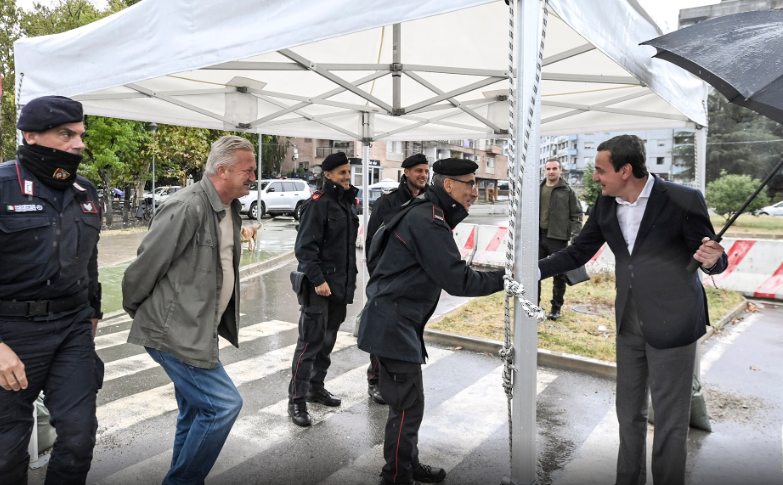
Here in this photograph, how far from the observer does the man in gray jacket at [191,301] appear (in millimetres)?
2717

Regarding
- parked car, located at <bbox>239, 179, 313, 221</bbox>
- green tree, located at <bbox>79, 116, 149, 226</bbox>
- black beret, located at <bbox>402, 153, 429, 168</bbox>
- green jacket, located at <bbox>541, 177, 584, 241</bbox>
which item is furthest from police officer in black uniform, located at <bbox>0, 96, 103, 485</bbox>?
parked car, located at <bbox>239, 179, 313, 221</bbox>

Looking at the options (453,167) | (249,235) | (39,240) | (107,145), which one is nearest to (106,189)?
(107,145)

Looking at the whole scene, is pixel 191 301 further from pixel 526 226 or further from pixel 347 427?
pixel 347 427

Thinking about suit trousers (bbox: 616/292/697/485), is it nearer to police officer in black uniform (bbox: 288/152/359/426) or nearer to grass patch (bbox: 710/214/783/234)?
police officer in black uniform (bbox: 288/152/359/426)

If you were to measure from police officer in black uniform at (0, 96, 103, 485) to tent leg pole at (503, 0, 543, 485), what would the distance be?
1.98 metres

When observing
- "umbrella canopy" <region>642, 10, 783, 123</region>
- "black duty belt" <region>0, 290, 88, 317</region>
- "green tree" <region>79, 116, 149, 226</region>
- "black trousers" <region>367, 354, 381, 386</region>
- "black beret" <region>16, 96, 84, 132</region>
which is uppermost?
"green tree" <region>79, 116, 149, 226</region>

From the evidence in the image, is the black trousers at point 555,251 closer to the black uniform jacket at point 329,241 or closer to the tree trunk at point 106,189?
the black uniform jacket at point 329,241

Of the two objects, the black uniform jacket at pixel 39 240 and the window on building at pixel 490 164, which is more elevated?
the window on building at pixel 490 164

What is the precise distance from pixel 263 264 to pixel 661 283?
1149 cm

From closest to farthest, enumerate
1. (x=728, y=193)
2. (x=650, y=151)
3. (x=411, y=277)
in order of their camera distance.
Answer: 1. (x=411, y=277)
2. (x=728, y=193)
3. (x=650, y=151)

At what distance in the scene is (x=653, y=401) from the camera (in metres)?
2.92

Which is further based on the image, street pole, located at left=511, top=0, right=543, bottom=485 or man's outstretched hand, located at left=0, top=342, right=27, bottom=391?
street pole, located at left=511, top=0, right=543, bottom=485

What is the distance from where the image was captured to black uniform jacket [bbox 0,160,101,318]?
2416 mm

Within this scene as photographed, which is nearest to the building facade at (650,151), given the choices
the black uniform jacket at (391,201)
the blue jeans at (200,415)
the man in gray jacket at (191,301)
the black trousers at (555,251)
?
the black trousers at (555,251)
